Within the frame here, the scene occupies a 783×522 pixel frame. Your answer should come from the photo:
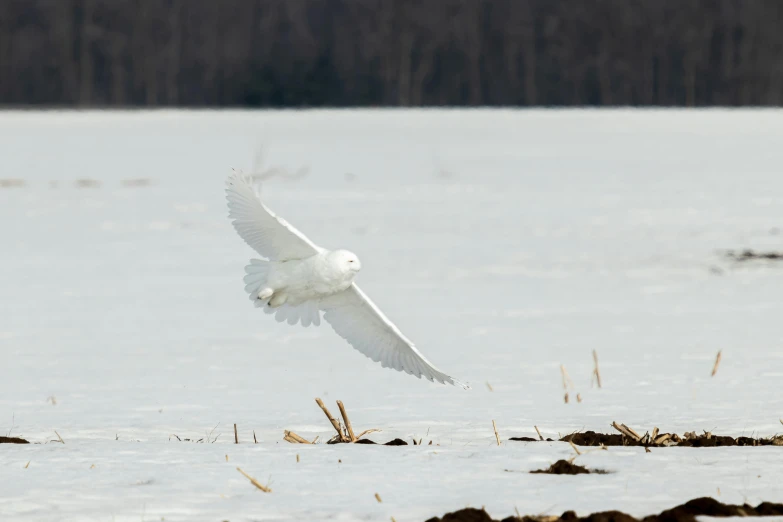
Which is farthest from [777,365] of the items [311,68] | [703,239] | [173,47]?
[173,47]

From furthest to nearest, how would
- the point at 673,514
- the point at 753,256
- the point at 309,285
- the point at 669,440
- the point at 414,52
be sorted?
the point at 414,52
the point at 753,256
the point at 309,285
the point at 669,440
the point at 673,514

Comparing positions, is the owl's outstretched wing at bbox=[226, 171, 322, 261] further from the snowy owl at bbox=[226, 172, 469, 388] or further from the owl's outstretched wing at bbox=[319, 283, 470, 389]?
the owl's outstretched wing at bbox=[319, 283, 470, 389]

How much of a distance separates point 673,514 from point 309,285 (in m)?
3.07

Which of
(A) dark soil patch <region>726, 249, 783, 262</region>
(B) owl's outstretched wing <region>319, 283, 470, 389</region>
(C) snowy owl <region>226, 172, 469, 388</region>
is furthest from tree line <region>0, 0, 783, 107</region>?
(B) owl's outstretched wing <region>319, 283, 470, 389</region>

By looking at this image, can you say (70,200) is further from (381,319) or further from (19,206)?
(381,319)

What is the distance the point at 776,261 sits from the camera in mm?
15664

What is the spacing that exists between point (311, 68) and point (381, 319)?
149 feet

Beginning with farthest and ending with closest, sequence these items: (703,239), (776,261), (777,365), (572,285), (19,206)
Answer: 1. (19,206)
2. (703,239)
3. (776,261)
4. (572,285)
5. (777,365)

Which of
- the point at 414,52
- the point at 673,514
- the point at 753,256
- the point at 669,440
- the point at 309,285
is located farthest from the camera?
the point at 414,52

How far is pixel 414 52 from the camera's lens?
179 ft

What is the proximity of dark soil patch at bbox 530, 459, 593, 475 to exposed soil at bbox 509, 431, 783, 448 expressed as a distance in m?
0.67

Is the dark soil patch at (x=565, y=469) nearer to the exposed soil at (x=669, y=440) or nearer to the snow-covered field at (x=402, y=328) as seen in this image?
the snow-covered field at (x=402, y=328)

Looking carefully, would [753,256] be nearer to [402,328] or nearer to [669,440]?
[402,328]

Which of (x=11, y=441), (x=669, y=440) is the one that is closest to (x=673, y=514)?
(x=669, y=440)
